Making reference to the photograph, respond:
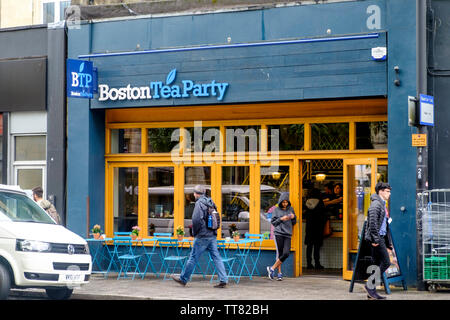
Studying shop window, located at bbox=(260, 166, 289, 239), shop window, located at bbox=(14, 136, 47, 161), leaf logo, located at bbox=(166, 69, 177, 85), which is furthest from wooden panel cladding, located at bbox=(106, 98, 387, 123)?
shop window, located at bbox=(14, 136, 47, 161)

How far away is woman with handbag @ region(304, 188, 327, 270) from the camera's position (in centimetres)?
1670

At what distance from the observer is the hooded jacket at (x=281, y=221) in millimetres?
14930

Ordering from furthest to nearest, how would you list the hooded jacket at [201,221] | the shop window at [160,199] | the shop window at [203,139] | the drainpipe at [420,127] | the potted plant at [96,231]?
1. the shop window at [160,199]
2. the shop window at [203,139]
3. the potted plant at [96,231]
4. the hooded jacket at [201,221]
5. the drainpipe at [420,127]

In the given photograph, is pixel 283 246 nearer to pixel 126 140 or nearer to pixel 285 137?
pixel 285 137

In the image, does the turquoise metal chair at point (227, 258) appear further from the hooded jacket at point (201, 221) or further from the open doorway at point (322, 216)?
the open doorway at point (322, 216)

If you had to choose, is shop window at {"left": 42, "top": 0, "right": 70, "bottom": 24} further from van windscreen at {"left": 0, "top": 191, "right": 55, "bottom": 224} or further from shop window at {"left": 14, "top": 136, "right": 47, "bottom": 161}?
van windscreen at {"left": 0, "top": 191, "right": 55, "bottom": 224}

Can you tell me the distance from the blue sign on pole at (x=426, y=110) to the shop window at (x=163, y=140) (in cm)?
550

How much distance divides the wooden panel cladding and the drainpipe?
150 cm

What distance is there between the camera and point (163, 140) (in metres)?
16.7

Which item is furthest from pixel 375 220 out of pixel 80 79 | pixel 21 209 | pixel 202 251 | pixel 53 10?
pixel 53 10

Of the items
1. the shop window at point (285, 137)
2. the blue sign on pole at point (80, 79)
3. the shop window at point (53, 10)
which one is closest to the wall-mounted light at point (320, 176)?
the shop window at point (285, 137)

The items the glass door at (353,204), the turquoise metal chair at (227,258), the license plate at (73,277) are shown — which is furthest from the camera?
the turquoise metal chair at (227,258)

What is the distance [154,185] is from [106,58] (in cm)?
289

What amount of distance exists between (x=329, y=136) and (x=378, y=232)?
3488mm
